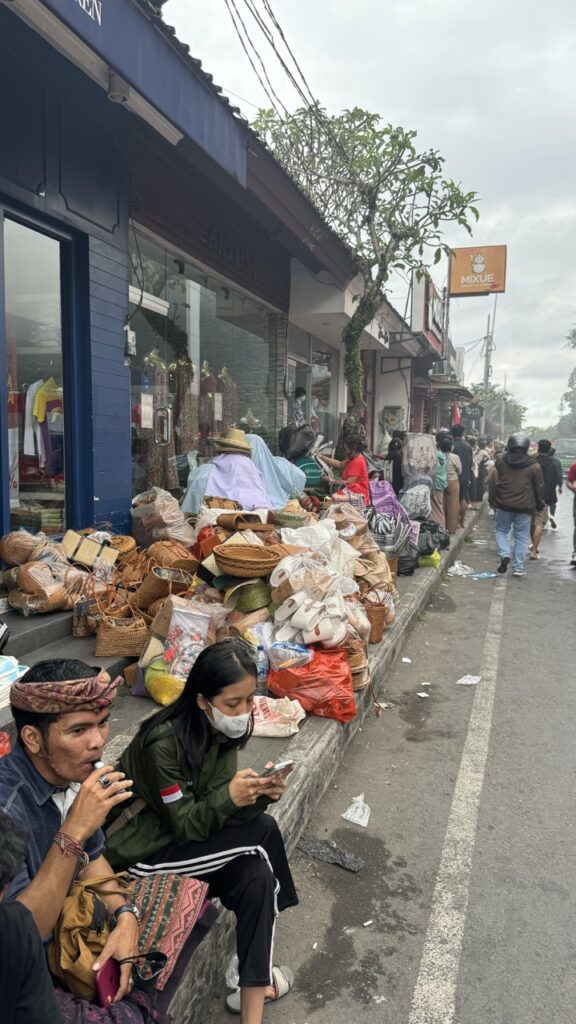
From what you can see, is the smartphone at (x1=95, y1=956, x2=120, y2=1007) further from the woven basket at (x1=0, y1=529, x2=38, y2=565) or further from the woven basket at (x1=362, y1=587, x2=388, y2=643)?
the woven basket at (x1=362, y1=587, x2=388, y2=643)

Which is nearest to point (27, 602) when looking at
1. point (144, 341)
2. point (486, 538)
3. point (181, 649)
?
point (181, 649)

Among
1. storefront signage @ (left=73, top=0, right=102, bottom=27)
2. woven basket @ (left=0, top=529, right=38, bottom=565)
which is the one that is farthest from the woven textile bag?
storefront signage @ (left=73, top=0, right=102, bottom=27)

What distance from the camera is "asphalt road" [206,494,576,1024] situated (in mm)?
2260

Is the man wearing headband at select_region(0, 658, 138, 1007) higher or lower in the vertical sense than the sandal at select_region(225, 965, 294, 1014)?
higher

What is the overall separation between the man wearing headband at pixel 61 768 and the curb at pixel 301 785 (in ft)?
1.47

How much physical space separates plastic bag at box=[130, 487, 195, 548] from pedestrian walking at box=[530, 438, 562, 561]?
22.4 ft

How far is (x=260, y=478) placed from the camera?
24.2 ft

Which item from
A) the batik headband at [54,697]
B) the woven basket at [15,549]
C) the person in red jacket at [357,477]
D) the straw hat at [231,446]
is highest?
the straw hat at [231,446]

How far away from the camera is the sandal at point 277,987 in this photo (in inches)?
85.9

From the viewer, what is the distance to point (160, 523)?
5.92 metres

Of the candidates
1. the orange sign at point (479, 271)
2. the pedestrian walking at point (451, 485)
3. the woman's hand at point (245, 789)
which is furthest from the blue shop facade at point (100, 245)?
the orange sign at point (479, 271)

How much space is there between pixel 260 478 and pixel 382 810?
447 centimetres

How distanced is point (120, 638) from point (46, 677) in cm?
269

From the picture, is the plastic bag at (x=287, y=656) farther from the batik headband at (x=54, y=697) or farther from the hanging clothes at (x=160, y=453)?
the hanging clothes at (x=160, y=453)
